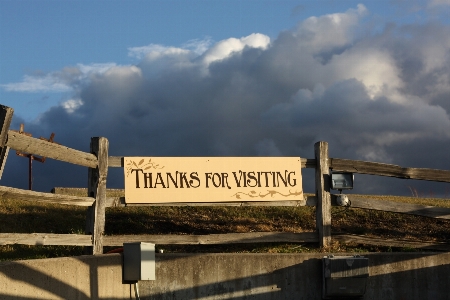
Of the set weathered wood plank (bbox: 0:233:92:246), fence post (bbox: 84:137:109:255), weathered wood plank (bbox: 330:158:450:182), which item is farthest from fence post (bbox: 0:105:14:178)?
weathered wood plank (bbox: 330:158:450:182)

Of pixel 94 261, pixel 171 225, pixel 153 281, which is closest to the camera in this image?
pixel 94 261

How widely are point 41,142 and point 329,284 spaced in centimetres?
487

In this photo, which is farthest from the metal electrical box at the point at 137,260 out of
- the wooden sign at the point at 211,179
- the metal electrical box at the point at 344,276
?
the wooden sign at the point at 211,179

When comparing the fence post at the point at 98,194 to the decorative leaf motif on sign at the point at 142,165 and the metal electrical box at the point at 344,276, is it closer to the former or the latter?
the decorative leaf motif on sign at the point at 142,165

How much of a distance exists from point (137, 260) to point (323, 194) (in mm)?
5256

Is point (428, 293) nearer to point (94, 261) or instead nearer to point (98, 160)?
point (94, 261)

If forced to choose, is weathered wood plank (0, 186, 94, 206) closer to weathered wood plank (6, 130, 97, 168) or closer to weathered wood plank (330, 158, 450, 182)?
weathered wood plank (6, 130, 97, 168)

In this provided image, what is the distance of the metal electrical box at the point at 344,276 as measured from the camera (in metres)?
9.33

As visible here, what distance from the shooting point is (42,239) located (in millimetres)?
10250

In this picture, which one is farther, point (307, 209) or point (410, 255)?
point (307, 209)

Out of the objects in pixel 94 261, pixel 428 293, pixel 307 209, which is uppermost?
pixel 307 209

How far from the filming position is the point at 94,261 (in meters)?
8.00

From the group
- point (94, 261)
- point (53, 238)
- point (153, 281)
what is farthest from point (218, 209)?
point (94, 261)

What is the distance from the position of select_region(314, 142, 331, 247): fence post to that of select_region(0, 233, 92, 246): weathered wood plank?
441 cm
